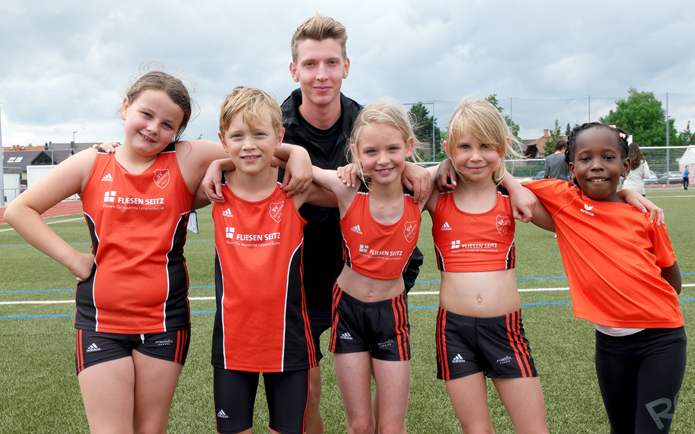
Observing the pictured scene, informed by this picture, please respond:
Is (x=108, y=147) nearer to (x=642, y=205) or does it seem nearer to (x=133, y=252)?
(x=133, y=252)

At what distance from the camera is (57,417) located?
339 cm

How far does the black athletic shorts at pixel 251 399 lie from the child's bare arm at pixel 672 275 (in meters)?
1.86

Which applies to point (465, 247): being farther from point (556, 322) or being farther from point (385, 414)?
point (556, 322)

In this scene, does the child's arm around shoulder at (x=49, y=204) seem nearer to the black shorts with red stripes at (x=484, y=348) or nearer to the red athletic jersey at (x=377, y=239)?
the red athletic jersey at (x=377, y=239)

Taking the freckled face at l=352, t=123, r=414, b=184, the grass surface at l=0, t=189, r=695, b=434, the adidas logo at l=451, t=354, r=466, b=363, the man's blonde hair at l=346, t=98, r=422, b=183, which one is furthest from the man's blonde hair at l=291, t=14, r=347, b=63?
the grass surface at l=0, t=189, r=695, b=434

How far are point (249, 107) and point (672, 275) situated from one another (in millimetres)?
2251

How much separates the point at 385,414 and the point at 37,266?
8.59 m

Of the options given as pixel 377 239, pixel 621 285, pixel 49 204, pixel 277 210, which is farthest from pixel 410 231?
pixel 49 204

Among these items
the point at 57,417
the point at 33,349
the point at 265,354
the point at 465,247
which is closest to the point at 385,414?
the point at 265,354

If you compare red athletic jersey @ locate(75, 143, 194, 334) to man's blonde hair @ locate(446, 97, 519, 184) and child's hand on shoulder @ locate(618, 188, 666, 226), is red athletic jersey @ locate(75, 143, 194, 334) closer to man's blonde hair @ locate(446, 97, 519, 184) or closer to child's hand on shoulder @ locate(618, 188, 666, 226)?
man's blonde hair @ locate(446, 97, 519, 184)

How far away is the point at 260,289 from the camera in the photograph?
2.35m

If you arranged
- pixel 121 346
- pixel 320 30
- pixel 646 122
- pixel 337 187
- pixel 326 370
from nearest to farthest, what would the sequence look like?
pixel 121 346
pixel 337 187
pixel 320 30
pixel 326 370
pixel 646 122

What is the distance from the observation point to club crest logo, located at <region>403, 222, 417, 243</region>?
2596 millimetres

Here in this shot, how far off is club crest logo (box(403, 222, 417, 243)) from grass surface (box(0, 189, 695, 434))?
1437 mm
